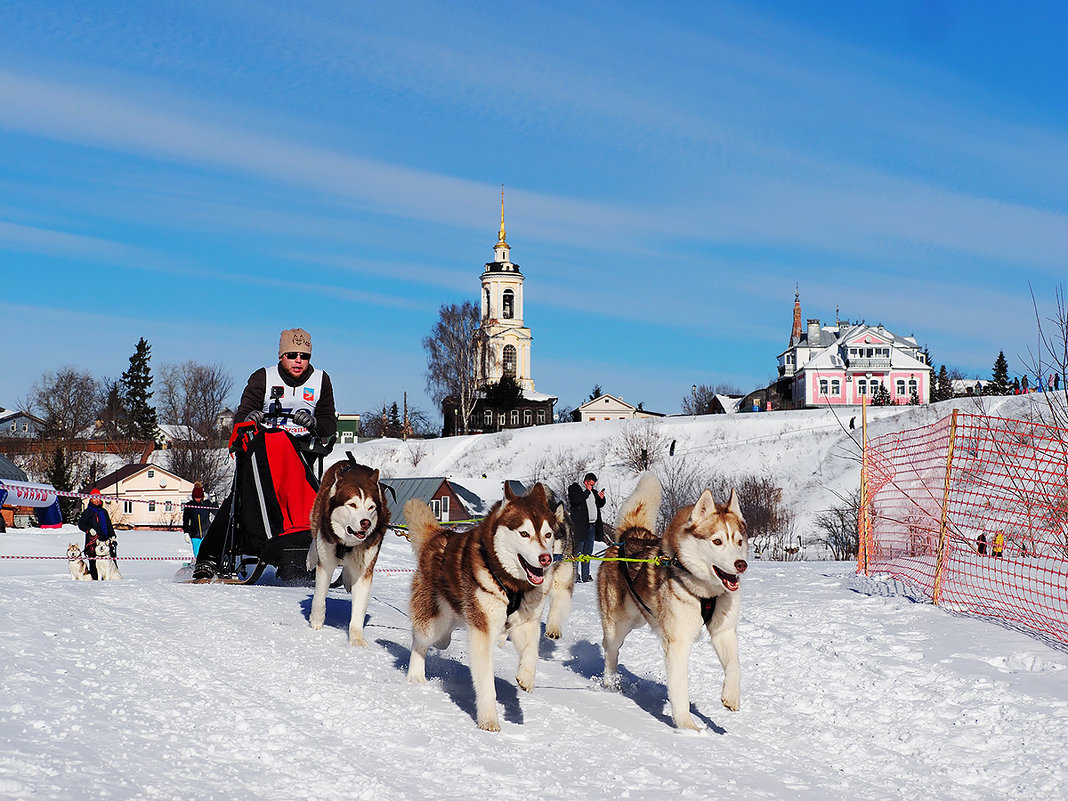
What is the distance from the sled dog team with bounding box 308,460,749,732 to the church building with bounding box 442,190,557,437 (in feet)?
203

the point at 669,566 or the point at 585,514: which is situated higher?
the point at 585,514

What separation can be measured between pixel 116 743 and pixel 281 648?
2.17 meters

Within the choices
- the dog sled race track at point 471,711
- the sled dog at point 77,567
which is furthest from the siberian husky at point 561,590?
the sled dog at point 77,567

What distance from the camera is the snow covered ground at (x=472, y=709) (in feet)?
12.9

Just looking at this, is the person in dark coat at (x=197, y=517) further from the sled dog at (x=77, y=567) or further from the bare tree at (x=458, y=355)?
the bare tree at (x=458, y=355)

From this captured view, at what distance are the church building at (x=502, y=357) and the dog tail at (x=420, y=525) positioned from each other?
62194 mm

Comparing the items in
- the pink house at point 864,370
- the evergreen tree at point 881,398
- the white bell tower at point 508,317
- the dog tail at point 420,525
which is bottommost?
the dog tail at point 420,525

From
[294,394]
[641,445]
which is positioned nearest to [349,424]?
[641,445]

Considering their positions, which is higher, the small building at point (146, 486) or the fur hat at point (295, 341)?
the fur hat at point (295, 341)

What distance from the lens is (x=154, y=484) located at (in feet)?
160

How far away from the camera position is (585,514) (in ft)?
42.9

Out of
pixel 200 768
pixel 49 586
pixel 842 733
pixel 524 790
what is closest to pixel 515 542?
pixel 524 790

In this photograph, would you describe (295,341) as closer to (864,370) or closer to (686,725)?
(686,725)

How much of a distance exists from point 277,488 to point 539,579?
12.5 ft
